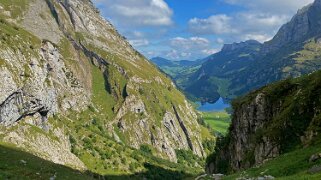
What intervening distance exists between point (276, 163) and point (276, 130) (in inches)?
565

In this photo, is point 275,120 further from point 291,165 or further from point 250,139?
point 291,165

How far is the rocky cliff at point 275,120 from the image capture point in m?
54.3

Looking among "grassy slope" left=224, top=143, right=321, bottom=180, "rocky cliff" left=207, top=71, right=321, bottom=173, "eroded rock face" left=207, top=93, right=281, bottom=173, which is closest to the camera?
"grassy slope" left=224, top=143, right=321, bottom=180

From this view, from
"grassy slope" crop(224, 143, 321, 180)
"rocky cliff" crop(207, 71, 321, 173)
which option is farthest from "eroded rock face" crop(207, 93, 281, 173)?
"grassy slope" crop(224, 143, 321, 180)

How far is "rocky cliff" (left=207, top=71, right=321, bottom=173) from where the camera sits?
5428cm

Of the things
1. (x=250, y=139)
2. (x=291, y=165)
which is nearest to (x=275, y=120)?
(x=250, y=139)

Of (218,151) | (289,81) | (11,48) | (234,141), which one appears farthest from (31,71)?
(289,81)

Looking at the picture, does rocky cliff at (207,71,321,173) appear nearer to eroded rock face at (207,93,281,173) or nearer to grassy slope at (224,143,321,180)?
eroded rock face at (207,93,281,173)

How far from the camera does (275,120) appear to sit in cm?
6056

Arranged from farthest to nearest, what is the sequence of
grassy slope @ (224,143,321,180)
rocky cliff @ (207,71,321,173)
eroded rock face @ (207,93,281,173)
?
eroded rock face @ (207,93,281,173), rocky cliff @ (207,71,321,173), grassy slope @ (224,143,321,180)

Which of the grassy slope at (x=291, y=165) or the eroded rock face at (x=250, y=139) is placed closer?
the grassy slope at (x=291, y=165)

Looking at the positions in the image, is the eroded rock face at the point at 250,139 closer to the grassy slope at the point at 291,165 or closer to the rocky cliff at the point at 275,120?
the rocky cliff at the point at 275,120

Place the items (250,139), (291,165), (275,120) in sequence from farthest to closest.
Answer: (250,139), (275,120), (291,165)

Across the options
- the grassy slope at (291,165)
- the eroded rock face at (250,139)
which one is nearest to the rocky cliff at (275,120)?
the eroded rock face at (250,139)
